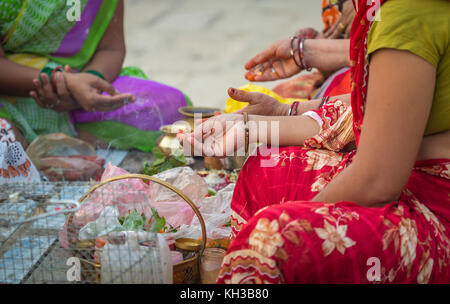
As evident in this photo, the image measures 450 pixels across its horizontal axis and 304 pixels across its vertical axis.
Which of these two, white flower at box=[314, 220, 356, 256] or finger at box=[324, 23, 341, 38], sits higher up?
finger at box=[324, 23, 341, 38]

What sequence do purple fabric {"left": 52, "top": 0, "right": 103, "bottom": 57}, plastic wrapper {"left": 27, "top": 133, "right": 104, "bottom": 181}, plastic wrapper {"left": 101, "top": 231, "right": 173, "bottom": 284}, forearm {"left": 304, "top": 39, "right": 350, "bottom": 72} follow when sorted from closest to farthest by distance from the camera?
plastic wrapper {"left": 101, "top": 231, "right": 173, "bottom": 284} → forearm {"left": 304, "top": 39, "right": 350, "bottom": 72} → plastic wrapper {"left": 27, "top": 133, "right": 104, "bottom": 181} → purple fabric {"left": 52, "top": 0, "right": 103, "bottom": 57}

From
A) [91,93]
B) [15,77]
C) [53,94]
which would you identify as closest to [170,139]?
[91,93]

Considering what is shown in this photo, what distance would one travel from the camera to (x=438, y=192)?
1.49 metres

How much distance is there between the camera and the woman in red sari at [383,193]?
1.31 meters

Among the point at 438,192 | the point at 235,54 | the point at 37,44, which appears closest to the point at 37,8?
the point at 37,44

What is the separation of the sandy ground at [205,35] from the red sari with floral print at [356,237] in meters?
3.50

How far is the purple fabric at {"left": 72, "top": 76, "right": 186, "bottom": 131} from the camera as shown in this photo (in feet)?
12.0

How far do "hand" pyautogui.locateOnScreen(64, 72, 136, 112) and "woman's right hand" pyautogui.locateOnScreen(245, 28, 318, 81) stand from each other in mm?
868

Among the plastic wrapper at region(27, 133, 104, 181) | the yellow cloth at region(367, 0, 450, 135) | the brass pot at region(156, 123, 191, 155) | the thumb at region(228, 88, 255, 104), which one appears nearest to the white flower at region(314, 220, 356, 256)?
the yellow cloth at region(367, 0, 450, 135)

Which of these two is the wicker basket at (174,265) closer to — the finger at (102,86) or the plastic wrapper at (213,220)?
the plastic wrapper at (213,220)

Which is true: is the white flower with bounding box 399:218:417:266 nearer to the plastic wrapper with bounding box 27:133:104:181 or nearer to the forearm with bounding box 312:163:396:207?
the forearm with bounding box 312:163:396:207

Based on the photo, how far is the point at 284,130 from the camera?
1919 millimetres

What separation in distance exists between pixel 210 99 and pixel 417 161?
369 cm

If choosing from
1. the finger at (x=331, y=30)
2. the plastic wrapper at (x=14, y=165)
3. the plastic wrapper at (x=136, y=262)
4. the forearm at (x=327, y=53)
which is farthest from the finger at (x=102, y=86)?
the plastic wrapper at (x=136, y=262)
